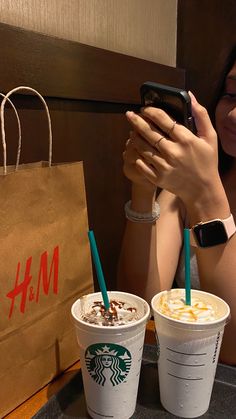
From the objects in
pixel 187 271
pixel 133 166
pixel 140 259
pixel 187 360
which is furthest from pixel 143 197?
pixel 187 360

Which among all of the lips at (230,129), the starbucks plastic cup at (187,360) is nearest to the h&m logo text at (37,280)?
the starbucks plastic cup at (187,360)

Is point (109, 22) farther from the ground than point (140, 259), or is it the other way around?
point (109, 22)

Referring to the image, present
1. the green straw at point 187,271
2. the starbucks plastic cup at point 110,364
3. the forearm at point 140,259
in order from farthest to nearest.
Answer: the forearm at point 140,259 → the green straw at point 187,271 → the starbucks plastic cup at point 110,364

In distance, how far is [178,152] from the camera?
822 millimetres

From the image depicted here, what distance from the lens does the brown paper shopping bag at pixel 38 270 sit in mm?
691

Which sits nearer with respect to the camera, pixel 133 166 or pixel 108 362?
pixel 108 362

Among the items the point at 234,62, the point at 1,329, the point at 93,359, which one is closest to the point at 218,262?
the point at 93,359

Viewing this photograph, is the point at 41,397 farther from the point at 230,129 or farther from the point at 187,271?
the point at 230,129

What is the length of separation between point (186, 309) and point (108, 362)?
18 cm

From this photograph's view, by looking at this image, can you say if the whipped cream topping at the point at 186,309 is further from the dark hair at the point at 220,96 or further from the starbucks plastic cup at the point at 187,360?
the dark hair at the point at 220,96

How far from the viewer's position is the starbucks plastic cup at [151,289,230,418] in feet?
2.17

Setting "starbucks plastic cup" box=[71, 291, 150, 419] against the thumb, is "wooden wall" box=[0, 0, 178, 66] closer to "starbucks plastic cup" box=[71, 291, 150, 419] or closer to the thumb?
the thumb

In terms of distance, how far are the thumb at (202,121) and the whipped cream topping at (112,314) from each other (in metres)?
0.41

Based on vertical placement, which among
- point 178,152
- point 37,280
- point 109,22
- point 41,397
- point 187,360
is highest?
point 109,22
